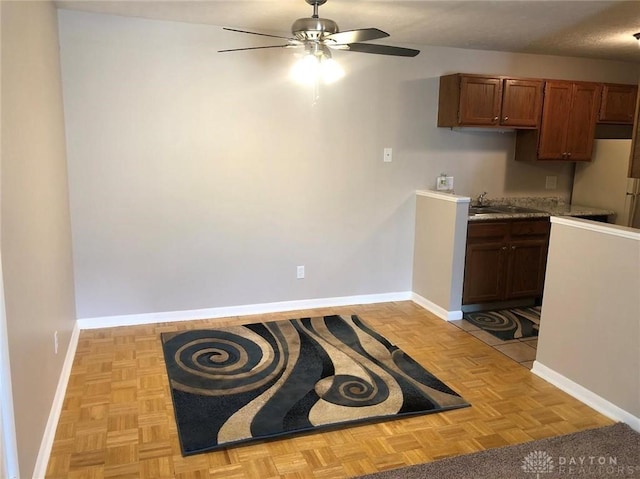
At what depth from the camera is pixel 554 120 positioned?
183 inches

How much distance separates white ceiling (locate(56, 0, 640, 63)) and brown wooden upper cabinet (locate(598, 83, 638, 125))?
499mm

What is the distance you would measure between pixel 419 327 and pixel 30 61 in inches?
126

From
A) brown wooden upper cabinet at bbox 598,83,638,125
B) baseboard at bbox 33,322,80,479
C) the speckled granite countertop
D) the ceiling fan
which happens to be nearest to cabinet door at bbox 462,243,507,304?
the speckled granite countertop

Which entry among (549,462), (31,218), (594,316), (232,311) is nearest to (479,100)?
(594,316)

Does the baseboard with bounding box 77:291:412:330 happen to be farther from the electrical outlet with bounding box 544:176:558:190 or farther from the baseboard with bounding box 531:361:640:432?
the electrical outlet with bounding box 544:176:558:190

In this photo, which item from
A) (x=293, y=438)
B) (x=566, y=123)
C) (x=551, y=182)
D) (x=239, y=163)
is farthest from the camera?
(x=551, y=182)

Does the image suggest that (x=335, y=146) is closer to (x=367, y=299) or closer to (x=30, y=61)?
(x=367, y=299)

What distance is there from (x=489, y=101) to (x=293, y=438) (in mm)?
3367

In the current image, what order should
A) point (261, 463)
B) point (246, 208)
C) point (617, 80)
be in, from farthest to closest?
point (617, 80) < point (246, 208) < point (261, 463)

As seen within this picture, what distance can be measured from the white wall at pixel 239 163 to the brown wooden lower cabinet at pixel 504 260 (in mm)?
653

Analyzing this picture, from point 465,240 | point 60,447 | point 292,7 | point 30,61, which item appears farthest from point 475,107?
point 60,447

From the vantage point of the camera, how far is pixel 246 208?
419 centimetres

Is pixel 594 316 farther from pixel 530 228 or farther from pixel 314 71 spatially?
pixel 314 71

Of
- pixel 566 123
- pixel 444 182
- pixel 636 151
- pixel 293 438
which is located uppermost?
pixel 566 123
